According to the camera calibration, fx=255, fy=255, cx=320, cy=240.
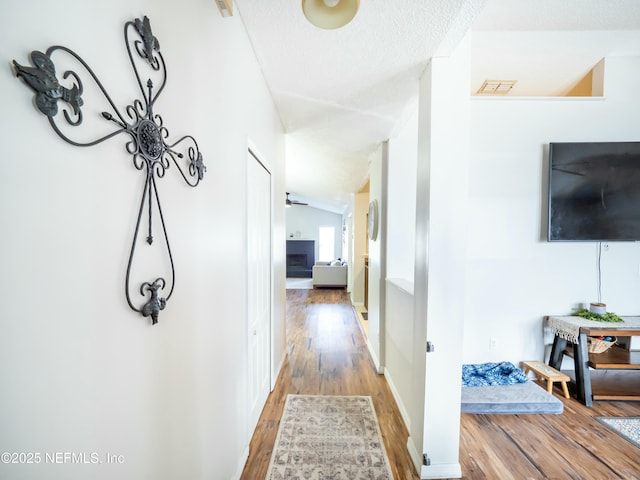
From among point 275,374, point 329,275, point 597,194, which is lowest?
point 275,374

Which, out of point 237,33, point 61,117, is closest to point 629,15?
point 237,33

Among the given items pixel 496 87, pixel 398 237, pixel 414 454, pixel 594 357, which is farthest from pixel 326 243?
pixel 414 454

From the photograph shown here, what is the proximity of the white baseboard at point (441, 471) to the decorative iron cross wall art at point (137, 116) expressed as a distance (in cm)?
180

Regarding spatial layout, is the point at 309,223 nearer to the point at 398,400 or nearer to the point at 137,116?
the point at 398,400

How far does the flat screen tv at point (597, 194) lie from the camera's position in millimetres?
2393

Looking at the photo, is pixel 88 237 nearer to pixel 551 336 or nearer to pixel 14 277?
pixel 14 277

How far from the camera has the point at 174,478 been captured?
2.75 ft

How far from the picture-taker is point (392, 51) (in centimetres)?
145

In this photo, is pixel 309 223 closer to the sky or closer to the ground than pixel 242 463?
closer to the sky

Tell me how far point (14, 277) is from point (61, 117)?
0.29m

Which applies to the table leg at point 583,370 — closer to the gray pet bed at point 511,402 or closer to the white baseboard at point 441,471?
the gray pet bed at point 511,402

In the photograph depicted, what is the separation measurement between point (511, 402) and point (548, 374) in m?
0.57

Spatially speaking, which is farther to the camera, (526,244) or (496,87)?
(496,87)

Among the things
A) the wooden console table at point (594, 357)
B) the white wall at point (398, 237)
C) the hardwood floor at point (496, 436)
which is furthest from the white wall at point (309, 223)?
the wooden console table at point (594, 357)
